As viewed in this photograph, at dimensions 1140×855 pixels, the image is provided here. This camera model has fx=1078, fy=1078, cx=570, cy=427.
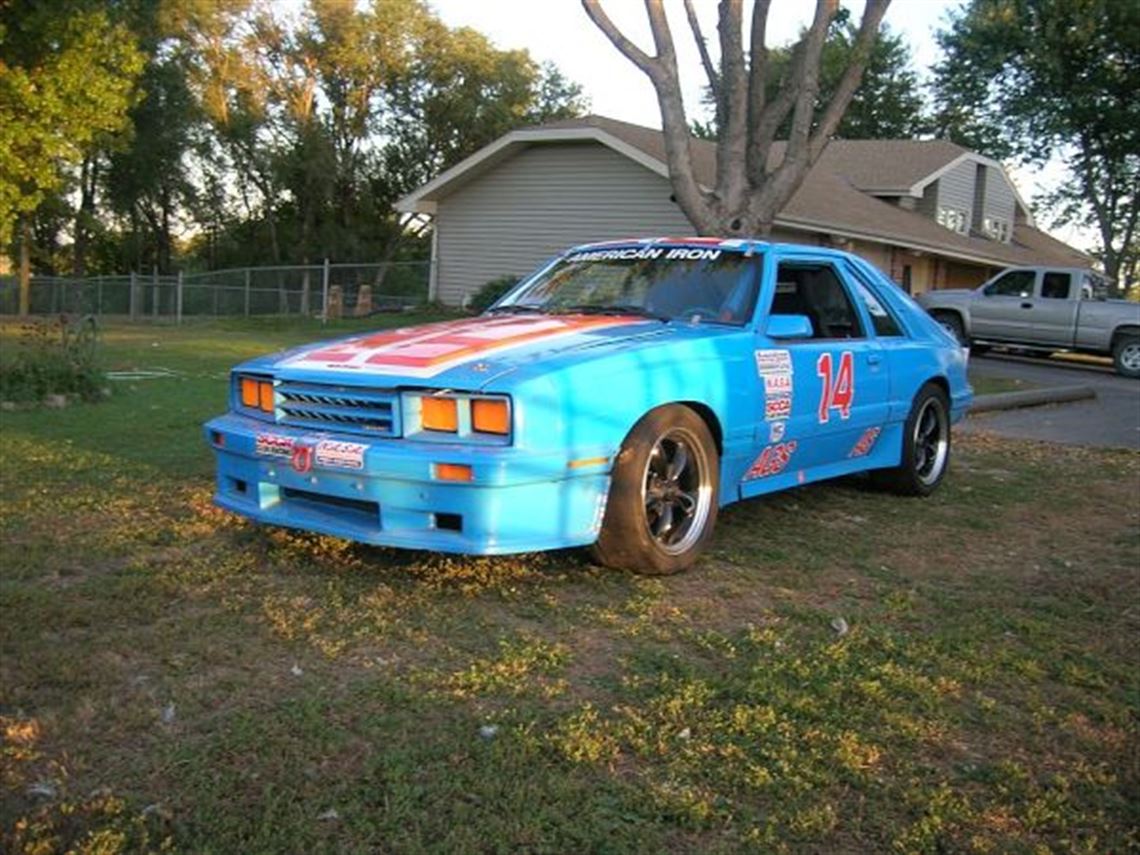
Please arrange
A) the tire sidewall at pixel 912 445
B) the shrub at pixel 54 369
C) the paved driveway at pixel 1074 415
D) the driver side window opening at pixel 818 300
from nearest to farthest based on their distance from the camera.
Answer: the driver side window opening at pixel 818 300
the tire sidewall at pixel 912 445
the shrub at pixel 54 369
the paved driveway at pixel 1074 415

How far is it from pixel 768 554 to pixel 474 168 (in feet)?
68.2

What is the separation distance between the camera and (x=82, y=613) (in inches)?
154

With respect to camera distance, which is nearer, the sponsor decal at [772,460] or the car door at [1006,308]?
the sponsor decal at [772,460]

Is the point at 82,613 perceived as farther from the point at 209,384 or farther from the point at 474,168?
the point at 474,168

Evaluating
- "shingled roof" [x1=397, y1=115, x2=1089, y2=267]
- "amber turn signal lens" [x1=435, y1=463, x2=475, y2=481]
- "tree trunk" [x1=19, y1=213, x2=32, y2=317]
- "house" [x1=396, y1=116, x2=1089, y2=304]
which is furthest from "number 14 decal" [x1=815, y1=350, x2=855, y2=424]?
"tree trunk" [x1=19, y1=213, x2=32, y2=317]

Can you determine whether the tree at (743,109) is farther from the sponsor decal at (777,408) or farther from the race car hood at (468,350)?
the race car hood at (468,350)

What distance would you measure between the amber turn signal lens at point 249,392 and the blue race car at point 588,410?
1 centimetres

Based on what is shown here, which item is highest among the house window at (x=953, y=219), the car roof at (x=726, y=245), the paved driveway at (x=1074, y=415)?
the house window at (x=953, y=219)

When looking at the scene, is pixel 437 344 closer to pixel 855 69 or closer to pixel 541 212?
pixel 855 69

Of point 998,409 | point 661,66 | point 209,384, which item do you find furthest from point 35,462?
point 998,409

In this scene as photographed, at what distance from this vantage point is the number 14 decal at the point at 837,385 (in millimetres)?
5602

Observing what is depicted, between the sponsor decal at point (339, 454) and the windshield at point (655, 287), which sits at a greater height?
the windshield at point (655, 287)

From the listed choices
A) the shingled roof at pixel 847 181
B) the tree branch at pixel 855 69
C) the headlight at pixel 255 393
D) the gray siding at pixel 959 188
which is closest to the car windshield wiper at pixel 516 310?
the headlight at pixel 255 393

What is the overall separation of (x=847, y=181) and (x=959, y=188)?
171 inches
